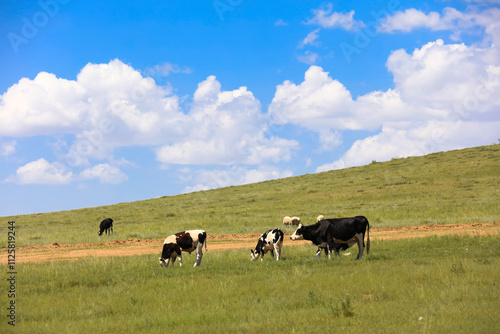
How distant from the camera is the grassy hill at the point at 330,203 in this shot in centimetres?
3506

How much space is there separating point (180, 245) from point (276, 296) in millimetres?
7170

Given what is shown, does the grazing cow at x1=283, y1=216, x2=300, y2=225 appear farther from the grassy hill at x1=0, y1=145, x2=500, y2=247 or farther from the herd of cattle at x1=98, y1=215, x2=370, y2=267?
the herd of cattle at x1=98, y1=215, x2=370, y2=267

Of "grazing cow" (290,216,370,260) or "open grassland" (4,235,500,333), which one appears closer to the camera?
"open grassland" (4,235,500,333)

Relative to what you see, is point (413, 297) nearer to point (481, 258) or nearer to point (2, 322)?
point (481, 258)

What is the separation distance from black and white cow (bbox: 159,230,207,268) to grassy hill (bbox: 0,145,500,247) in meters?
14.0

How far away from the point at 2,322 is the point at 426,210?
31.5 m

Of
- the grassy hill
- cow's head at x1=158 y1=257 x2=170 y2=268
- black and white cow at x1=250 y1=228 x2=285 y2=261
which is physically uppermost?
the grassy hill

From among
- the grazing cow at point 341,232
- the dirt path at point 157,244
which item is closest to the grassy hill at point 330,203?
the dirt path at point 157,244

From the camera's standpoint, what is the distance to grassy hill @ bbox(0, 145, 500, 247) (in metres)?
35.1

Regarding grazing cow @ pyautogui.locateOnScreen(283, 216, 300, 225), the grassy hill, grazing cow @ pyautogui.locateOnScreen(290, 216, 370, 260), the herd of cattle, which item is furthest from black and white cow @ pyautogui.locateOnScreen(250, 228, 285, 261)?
grazing cow @ pyautogui.locateOnScreen(283, 216, 300, 225)

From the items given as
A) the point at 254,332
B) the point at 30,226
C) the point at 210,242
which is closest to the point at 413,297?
the point at 254,332

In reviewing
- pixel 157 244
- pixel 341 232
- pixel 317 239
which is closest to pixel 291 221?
pixel 157 244

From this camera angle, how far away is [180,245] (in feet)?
60.2

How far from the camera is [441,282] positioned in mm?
12320
